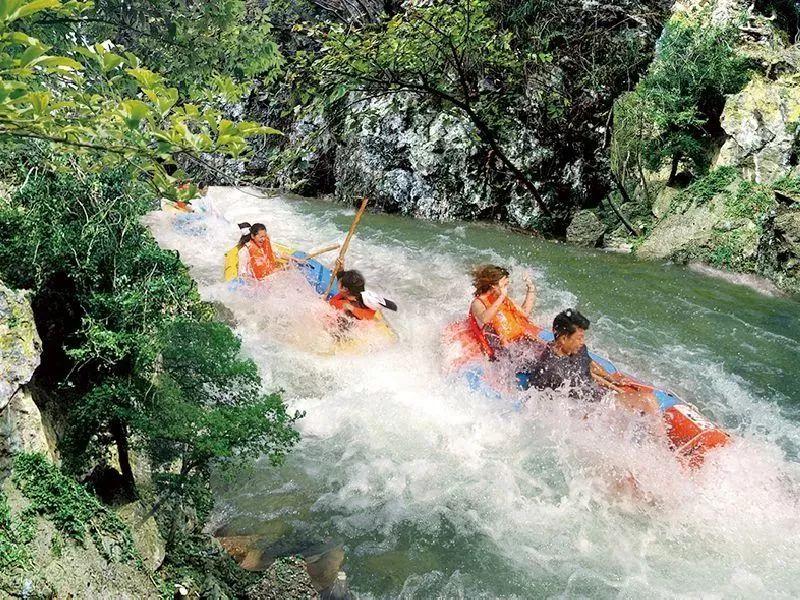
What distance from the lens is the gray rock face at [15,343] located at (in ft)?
7.18

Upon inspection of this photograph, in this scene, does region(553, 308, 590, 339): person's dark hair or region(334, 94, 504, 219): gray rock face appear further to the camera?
region(334, 94, 504, 219): gray rock face

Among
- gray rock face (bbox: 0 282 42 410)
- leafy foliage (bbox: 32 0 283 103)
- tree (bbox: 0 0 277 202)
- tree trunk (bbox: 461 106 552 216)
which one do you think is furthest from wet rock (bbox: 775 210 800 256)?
gray rock face (bbox: 0 282 42 410)

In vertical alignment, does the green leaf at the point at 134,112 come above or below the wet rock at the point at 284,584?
above

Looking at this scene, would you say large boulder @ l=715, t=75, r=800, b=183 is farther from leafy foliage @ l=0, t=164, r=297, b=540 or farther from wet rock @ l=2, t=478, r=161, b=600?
wet rock @ l=2, t=478, r=161, b=600

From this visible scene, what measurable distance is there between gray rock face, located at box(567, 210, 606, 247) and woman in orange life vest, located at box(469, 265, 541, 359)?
5715 millimetres

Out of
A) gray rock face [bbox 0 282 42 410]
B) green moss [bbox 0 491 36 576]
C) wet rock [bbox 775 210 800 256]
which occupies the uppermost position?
wet rock [bbox 775 210 800 256]

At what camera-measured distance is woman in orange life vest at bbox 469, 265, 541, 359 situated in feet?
19.2

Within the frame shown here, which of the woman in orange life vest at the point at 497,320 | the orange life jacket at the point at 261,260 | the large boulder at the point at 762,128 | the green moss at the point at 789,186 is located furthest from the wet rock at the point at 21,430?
the large boulder at the point at 762,128

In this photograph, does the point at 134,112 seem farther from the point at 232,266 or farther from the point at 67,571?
the point at 232,266

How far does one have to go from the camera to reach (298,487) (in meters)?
4.44

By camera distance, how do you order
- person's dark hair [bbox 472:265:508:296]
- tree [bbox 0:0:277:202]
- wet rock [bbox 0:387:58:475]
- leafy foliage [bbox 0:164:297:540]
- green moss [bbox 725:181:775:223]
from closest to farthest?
tree [bbox 0:0:277:202], wet rock [bbox 0:387:58:475], leafy foliage [bbox 0:164:297:540], person's dark hair [bbox 472:265:508:296], green moss [bbox 725:181:775:223]

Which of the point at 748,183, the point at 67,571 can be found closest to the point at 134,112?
the point at 67,571

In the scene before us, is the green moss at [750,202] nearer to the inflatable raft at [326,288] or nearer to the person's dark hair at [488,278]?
the person's dark hair at [488,278]

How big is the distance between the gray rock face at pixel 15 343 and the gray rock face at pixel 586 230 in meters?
10.3
